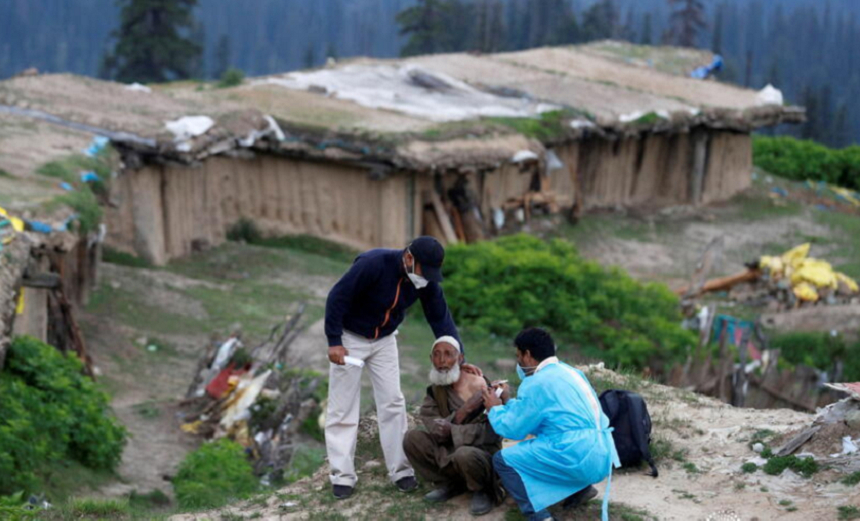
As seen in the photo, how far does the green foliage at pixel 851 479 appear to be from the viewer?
6.80 m

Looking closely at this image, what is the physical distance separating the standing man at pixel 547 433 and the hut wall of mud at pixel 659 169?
19.7 m

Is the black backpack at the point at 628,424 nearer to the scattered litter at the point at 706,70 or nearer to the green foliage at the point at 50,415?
the green foliage at the point at 50,415

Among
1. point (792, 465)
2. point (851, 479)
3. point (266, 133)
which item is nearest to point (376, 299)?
point (792, 465)

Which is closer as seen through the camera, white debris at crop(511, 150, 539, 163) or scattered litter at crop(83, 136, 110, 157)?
scattered litter at crop(83, 136, 110, 157)

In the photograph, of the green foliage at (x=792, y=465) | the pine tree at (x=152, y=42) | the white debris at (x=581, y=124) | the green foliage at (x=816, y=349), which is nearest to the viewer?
the green foliage at (x=792, y=465)

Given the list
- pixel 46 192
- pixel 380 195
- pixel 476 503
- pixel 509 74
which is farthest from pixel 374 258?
pixel 509 74

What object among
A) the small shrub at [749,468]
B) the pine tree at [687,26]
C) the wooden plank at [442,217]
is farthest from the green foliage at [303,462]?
the pine tree at [687,26]

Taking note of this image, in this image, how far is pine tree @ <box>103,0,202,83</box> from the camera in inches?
1756

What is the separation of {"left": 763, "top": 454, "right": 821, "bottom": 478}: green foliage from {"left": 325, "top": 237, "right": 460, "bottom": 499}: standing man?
1.93 meters

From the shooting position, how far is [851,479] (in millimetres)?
6832

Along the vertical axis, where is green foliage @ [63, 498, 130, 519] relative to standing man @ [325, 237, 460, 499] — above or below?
below

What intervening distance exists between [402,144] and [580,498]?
47.4ft

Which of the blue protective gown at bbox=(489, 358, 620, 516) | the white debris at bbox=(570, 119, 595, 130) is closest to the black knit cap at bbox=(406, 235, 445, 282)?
the blue protective gown at bbox=(489, 358, 620, 516)

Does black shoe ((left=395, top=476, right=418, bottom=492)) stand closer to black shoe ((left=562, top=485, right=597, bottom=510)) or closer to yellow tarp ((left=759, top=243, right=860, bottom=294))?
black shoe ((left=562, top=485, right=597, bottom=510))
